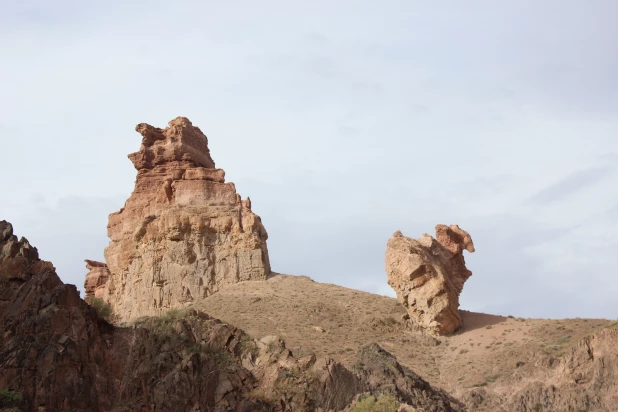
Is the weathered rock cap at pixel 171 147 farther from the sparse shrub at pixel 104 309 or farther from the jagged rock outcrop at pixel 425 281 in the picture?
the jagged rock outcrop at pixel 425 281

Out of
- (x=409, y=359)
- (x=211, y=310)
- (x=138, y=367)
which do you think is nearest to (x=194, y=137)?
(x=211, y=310)

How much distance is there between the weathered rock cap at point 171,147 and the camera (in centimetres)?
10700

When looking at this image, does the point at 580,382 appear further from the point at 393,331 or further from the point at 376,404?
the point at 393,331

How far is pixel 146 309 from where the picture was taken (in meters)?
98.7

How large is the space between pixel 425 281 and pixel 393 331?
4057mm

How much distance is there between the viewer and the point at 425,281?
9444 cm

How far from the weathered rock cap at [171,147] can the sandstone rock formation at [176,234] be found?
0.24 feet

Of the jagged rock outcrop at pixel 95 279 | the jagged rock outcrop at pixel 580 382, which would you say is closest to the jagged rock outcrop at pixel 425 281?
the jagged rock outcrop at pixel 580 382

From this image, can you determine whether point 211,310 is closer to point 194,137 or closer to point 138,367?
point 194,137

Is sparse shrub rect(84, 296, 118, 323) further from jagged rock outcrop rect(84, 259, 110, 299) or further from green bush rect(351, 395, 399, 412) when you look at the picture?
green bush rect(351, 395, 399, 412)

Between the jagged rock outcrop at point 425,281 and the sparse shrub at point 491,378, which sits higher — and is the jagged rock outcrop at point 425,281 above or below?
above

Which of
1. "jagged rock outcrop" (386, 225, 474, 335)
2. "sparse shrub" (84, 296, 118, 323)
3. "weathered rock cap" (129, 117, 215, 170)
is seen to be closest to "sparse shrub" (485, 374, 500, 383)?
"jagged rock outcrop" (386, 225, 474, 335)

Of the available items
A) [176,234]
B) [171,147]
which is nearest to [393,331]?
[176,234]

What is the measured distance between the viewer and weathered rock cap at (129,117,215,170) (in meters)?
107
